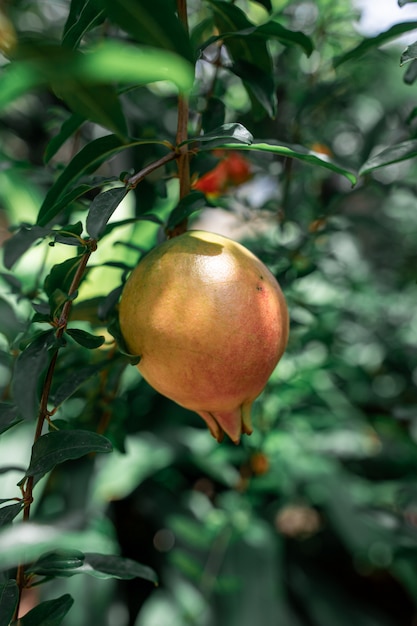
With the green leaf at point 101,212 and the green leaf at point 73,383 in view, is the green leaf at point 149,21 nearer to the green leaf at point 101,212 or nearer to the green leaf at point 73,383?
the green leaf at point 101,212

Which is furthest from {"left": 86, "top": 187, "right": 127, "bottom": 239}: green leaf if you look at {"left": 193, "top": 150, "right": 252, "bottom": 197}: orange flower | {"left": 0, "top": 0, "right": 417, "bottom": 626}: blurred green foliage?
{"left": 193, "top": 150, "right": 252, "bottom": 197}: orange flower

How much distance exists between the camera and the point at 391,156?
0.41 metres

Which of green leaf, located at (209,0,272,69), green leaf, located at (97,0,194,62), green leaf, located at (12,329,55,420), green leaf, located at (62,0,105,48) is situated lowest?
green leaf, located at (12,329,55,420)

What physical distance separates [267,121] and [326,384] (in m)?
0.55

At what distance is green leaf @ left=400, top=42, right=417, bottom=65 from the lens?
37cm

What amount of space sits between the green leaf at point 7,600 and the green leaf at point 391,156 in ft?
1.06

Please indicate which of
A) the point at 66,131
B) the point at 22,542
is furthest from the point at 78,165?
the point at 22,542

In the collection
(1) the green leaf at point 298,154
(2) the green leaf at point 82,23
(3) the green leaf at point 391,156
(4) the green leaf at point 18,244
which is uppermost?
(2) the green leaf at point 82,23

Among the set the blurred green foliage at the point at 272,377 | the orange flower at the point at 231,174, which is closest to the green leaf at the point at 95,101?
the blurred green foliage at the point at 272,377

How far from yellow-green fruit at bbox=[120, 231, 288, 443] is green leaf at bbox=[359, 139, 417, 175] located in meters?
0.10

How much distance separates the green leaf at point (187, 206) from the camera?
1.33 ft

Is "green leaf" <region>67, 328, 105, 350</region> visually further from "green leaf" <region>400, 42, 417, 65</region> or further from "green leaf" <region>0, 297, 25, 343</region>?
"green leaf" <region>400, 42, 417, 65</region>

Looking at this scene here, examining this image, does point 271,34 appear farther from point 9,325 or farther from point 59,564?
point 59,564

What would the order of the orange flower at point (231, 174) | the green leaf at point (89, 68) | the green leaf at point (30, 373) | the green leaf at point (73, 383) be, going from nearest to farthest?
the green leaf at point (89, 68)
the green leaf at point (30, 373)
the green leaf at point (73, 383)
the orange flower at point (231, 174)
